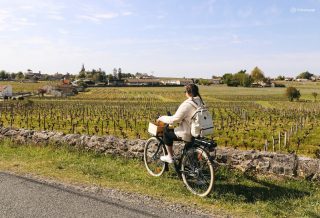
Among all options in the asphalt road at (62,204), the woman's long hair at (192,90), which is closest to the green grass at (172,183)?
the asphalt road at (62,204)

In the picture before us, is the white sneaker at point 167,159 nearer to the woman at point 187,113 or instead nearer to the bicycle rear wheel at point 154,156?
the bicycle rear wheel at point 154,156

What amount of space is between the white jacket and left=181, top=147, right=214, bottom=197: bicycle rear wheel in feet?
1.12

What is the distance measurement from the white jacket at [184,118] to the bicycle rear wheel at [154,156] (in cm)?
107

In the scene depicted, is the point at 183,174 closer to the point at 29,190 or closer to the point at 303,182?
the point at 303,182

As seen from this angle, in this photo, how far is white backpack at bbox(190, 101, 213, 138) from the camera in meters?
6.98

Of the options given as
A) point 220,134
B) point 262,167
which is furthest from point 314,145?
point 262,167

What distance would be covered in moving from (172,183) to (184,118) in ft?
4.54

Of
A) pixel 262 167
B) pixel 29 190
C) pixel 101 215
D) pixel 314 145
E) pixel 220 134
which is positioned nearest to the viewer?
pixel 101 215

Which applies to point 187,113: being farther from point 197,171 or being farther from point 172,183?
point 172,183

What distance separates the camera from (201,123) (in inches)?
275

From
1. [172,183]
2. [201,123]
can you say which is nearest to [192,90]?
[201,123]

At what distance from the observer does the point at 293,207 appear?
6.24m

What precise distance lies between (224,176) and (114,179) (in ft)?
7.78

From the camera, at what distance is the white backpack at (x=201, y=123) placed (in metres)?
6.98
